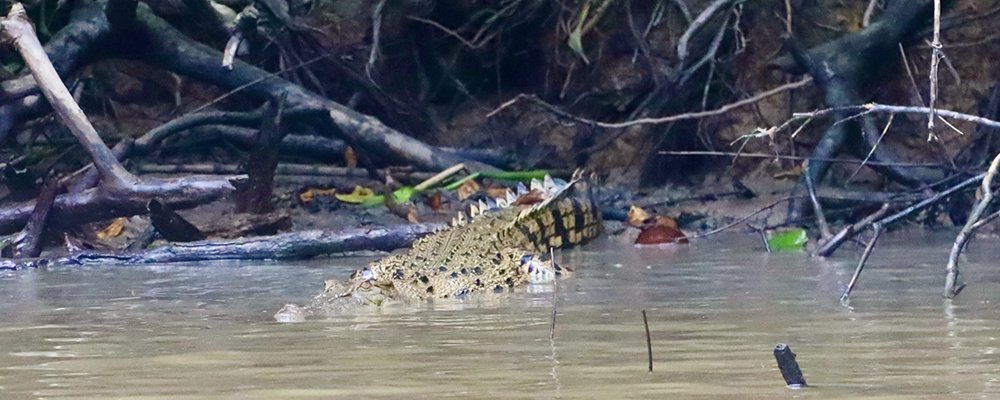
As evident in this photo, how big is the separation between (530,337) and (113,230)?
4.68m

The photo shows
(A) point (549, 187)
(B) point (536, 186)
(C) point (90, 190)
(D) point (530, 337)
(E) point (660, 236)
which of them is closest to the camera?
(D) point (530, 337)

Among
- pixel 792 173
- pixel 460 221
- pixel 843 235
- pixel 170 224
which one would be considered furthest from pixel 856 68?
pixel 170 224

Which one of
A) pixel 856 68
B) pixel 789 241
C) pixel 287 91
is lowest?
pixel 789 241

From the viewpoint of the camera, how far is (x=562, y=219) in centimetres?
802

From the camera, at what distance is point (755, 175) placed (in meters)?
9.85

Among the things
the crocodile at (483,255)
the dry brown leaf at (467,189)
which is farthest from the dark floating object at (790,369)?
the dry brown leaf at (467,189)

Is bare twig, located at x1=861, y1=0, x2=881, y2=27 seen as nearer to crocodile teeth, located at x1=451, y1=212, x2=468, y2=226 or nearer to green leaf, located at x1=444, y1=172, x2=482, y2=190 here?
green leaf, located at x1=444, y1=172, x2=482, y2=190

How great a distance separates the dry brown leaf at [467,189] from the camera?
370 inches

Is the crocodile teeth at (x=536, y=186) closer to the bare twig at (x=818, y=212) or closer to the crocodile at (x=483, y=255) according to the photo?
the crocodile at (x=483, y=255)

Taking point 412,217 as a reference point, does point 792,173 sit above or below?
above

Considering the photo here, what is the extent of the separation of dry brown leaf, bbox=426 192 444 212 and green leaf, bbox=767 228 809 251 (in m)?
2.33

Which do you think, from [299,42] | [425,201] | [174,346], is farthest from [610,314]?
[299,42]

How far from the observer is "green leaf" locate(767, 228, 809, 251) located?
7377mm

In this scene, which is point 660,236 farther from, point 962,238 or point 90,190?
point 962,238
